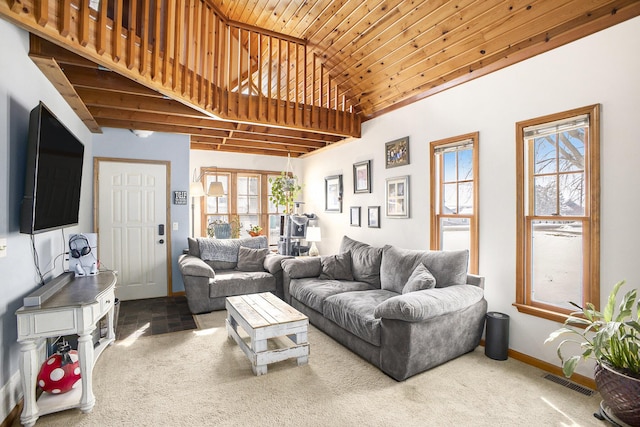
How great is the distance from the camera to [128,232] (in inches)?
193

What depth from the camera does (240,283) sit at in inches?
175

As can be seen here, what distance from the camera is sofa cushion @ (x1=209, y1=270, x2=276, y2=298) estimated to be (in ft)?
14.2

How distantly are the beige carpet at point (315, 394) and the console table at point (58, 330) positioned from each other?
108 mm

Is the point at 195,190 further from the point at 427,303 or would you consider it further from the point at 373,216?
the point at 427,303

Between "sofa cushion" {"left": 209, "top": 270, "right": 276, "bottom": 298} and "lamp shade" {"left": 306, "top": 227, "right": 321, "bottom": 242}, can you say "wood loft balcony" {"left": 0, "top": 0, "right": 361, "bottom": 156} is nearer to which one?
"lamp shade" {"left": 306, "top": 227, "right": 321, "bottom": 242}

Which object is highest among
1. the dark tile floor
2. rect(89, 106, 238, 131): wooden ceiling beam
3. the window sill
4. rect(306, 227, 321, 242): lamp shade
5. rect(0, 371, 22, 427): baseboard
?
rect(89, 106, 238, 131): wooden ceiling beam

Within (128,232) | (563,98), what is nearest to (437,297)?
(563,98)

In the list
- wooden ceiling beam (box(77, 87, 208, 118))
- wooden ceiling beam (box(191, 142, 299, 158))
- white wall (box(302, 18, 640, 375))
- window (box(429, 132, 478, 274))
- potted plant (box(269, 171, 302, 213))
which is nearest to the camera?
white wall (box(302, 18, 640, 375))

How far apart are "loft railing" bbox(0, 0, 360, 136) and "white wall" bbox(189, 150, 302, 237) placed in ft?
5.35

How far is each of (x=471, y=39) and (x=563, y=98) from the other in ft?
3.26

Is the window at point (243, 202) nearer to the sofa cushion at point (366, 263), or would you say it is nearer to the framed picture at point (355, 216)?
the framed picture at point (355, 216)

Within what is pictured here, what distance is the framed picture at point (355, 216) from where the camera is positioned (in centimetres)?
514

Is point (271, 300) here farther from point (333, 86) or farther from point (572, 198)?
point (333, 86)

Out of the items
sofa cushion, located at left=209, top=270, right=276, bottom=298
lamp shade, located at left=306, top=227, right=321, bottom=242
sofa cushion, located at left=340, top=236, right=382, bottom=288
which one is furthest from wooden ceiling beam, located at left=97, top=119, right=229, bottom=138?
sofa cushion, located at left=340, top=236, right=382, bottom=288
